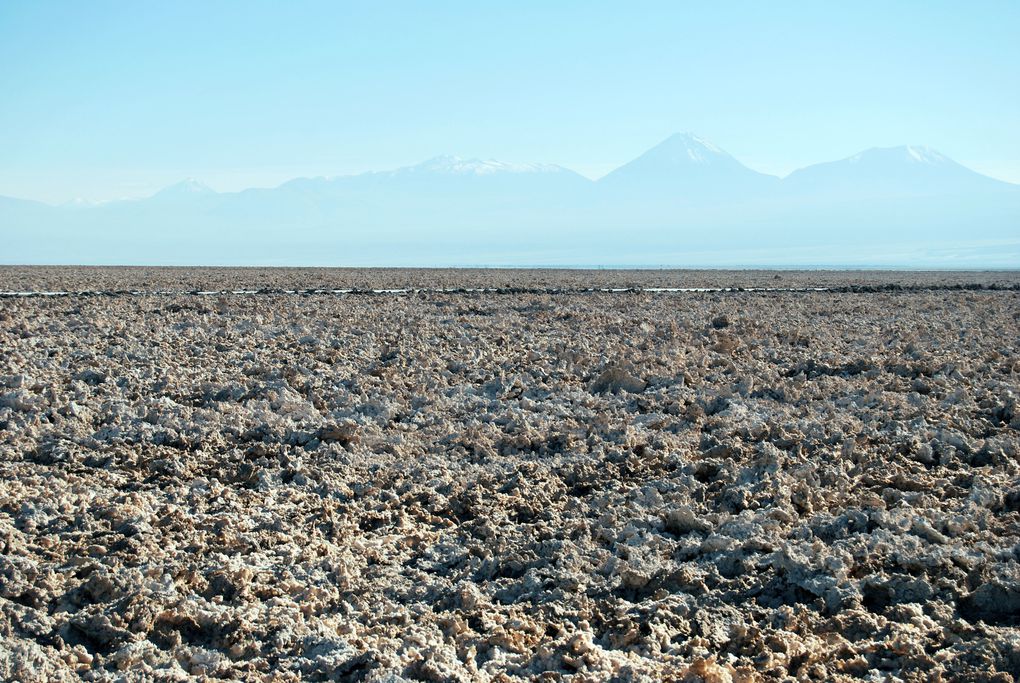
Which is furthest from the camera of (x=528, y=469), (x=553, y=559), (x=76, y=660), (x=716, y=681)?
(x=528, y=469)

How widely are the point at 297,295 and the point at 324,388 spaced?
1019cm

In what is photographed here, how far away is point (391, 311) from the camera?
15.7m

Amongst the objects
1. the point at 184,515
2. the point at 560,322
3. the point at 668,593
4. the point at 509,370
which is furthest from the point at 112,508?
the point at 560,322

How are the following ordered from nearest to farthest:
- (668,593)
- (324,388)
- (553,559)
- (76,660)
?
(76,660) < (668,593) < (553,559) < (324,388)

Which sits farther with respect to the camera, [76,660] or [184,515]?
[184,515]

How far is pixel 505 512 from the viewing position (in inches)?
237

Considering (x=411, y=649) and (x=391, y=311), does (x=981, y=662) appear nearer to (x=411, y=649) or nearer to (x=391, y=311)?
(x=411, y=649)

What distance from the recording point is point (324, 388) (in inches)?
363


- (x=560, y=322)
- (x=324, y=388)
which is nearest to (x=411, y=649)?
(x=324, y=388)

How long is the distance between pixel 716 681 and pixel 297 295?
52.7 ft

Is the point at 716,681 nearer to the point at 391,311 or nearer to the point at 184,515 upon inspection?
the point at 184,515

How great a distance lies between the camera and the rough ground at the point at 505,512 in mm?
4242

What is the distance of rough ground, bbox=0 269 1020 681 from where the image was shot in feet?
13.9

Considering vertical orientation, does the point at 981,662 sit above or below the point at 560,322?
below
